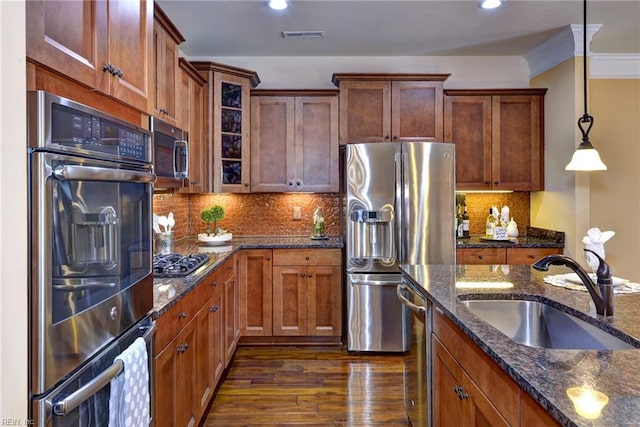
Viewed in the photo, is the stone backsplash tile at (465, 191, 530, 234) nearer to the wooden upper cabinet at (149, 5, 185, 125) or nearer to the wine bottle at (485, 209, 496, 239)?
the wine bottle at (485, 209, 496, 239)

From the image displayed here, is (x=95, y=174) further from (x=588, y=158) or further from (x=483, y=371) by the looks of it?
(x=588, y=158)

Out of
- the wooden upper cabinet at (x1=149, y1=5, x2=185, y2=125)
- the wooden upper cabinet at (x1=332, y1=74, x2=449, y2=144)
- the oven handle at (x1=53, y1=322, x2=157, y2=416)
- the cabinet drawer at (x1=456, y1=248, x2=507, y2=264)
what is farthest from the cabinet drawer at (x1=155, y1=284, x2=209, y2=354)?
the cabinet drawer at (x1=456, y1=248, x2=507, y2=264)

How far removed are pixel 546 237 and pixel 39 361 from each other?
4.02 meters

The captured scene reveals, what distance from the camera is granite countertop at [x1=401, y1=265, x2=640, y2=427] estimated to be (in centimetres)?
79

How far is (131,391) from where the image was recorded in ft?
4.05

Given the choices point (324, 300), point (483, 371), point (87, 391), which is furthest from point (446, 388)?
point (324, 300)

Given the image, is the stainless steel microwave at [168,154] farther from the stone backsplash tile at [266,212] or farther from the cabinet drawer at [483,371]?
the cabinet drawer at [483,371]

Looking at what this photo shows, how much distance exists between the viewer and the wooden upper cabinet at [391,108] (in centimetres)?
380

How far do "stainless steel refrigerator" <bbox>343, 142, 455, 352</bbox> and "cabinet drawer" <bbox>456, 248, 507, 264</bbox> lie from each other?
238 mm

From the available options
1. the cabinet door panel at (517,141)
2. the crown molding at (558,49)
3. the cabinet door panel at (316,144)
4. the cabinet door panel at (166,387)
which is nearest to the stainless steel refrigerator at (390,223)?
the cabinet door panel at (316,144)

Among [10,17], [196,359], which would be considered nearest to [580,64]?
[196,359]

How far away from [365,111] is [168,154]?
79.8 inches

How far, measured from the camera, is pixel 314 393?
9.21 feet

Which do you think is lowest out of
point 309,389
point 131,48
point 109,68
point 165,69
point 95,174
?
point 309,389
